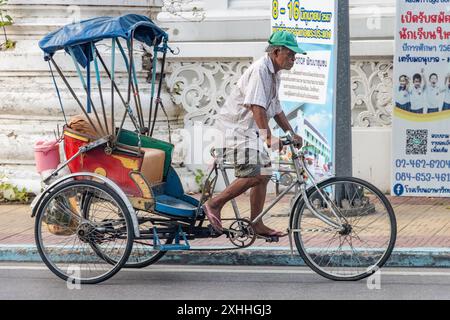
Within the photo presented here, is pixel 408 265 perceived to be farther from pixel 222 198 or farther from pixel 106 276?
pixel 106 276

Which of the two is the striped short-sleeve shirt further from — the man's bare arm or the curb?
the curb

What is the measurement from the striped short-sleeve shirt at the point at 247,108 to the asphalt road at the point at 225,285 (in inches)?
41.5

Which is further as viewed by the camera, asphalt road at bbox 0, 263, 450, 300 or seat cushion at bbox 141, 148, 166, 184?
seat cushion at bbox 141, 148, 166, 184

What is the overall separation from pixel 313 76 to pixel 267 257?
2622mm

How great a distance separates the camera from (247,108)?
8.12 metres

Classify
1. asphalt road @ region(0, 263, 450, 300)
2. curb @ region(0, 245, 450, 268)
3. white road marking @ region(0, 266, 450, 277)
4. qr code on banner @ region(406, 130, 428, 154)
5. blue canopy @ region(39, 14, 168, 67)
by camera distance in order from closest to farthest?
asphalt road @ region(0, 263, 450, 300), blue canopy @ region(39, 14, 168, 67), white road marking @ region(0, 266, 450, 277), curb @ region(0, 245, 450, 268), qr code on banner @ region(406, 130, 428, 154)

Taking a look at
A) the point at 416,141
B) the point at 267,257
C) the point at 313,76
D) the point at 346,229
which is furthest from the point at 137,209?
the point at 416,141

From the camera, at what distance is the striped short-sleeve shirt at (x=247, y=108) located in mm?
8023

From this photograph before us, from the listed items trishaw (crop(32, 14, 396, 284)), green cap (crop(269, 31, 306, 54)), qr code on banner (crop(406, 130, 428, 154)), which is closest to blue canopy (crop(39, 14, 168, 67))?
trishaw (crop(32, 14, 396, 284))

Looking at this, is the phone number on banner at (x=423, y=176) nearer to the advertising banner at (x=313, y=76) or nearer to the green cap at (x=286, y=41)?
the advertising banner at (x=313, y=76)

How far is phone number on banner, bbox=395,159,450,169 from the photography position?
430 inches

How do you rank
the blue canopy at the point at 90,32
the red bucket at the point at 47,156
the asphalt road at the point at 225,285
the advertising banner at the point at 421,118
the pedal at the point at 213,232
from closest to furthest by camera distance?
1. the asphalt road at the point at 225,285
2. the blue canopy at the point at 90,32
3. the pedal at the point at 213,232
4. the red bucket at the point at 47,156
5. the advertising banner at the point at 421,118

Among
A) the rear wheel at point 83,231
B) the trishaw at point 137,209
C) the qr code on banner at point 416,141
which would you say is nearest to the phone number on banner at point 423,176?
the qr code on banner at point 416,141
